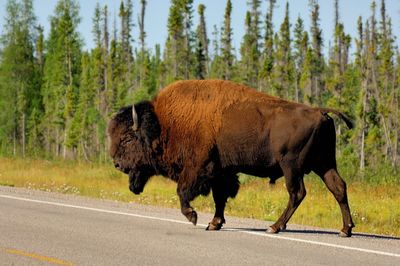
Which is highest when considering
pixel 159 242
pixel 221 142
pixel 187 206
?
pixel 221 142

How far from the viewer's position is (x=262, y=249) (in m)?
7.15

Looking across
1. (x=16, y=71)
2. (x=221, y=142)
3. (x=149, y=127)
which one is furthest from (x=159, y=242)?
(x=16, y=71)

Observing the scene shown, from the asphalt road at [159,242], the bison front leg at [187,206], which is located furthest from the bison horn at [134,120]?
the asphalt road at [159,242]

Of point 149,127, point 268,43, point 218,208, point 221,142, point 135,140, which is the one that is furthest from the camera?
point 268,43

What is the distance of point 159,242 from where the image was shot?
7453 mm

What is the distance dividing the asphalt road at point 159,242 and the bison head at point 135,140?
0.70 m

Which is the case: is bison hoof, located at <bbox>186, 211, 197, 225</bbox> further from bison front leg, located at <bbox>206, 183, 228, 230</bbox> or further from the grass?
the grass

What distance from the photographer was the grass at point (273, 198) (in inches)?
500

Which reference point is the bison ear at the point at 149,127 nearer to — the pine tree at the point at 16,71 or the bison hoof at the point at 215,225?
the bison hoof at the point at 215,225

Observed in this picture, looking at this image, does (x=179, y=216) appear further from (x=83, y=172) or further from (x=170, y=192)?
(x=83, y=172)

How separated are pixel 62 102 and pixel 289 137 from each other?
58.2 m

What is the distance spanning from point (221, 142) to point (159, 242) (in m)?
1.79

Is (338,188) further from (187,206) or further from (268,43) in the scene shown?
(268,43)

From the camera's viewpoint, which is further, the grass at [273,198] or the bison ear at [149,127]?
the grass at [273,198]
